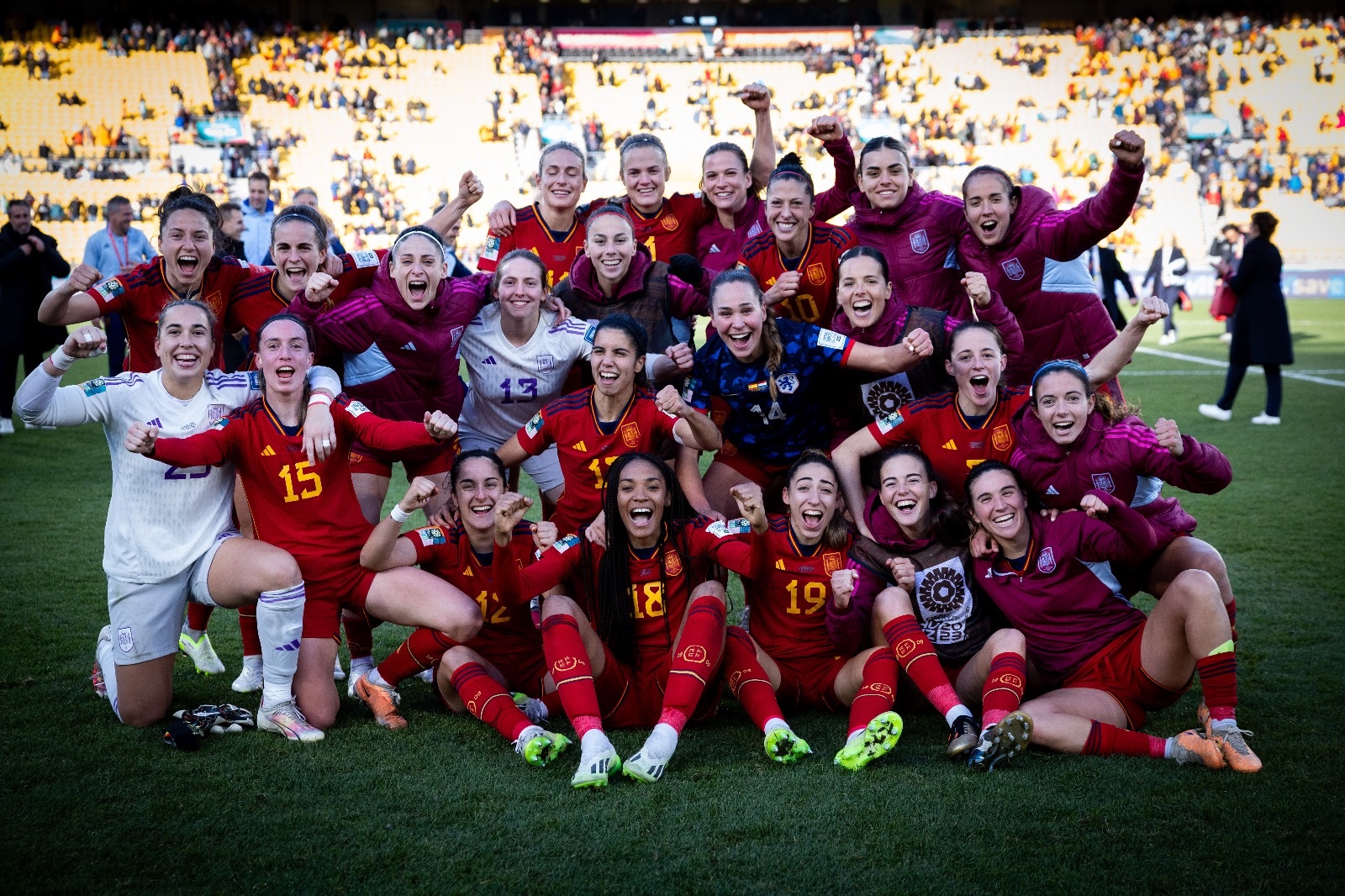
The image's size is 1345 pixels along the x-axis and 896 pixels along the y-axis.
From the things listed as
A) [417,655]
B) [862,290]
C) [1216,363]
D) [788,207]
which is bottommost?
[417,655]

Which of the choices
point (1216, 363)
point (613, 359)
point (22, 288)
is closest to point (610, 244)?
point (613, 359)

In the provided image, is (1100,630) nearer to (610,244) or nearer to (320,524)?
(610,244)

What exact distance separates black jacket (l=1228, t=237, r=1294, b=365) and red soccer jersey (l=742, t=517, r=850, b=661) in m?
7.90

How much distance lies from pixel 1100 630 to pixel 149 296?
13.7 ft

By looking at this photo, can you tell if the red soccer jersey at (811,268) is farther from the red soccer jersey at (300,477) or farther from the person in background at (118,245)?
the person in background at (118,245)

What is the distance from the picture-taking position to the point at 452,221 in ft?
19.1

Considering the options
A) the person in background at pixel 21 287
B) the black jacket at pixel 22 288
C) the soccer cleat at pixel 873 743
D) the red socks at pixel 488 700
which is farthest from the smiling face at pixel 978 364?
the black jacket at pixel 22 288

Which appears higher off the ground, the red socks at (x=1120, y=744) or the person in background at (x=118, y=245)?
the person in background at (x=118, y=245)

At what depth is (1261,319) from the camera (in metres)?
10.2

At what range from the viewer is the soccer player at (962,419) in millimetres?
4277

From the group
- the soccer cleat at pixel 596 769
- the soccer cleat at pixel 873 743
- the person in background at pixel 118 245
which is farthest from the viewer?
the person in background at pixel 118 245

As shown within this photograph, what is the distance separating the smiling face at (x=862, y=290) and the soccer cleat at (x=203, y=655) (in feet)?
10.2

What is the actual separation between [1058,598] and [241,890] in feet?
9.20

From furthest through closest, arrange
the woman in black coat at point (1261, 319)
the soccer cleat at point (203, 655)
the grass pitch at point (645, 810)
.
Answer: the woman in black coat at point (1261, 319) → the soccer cleat at point (203, 655) → the grass pitch at point (645, 810)
